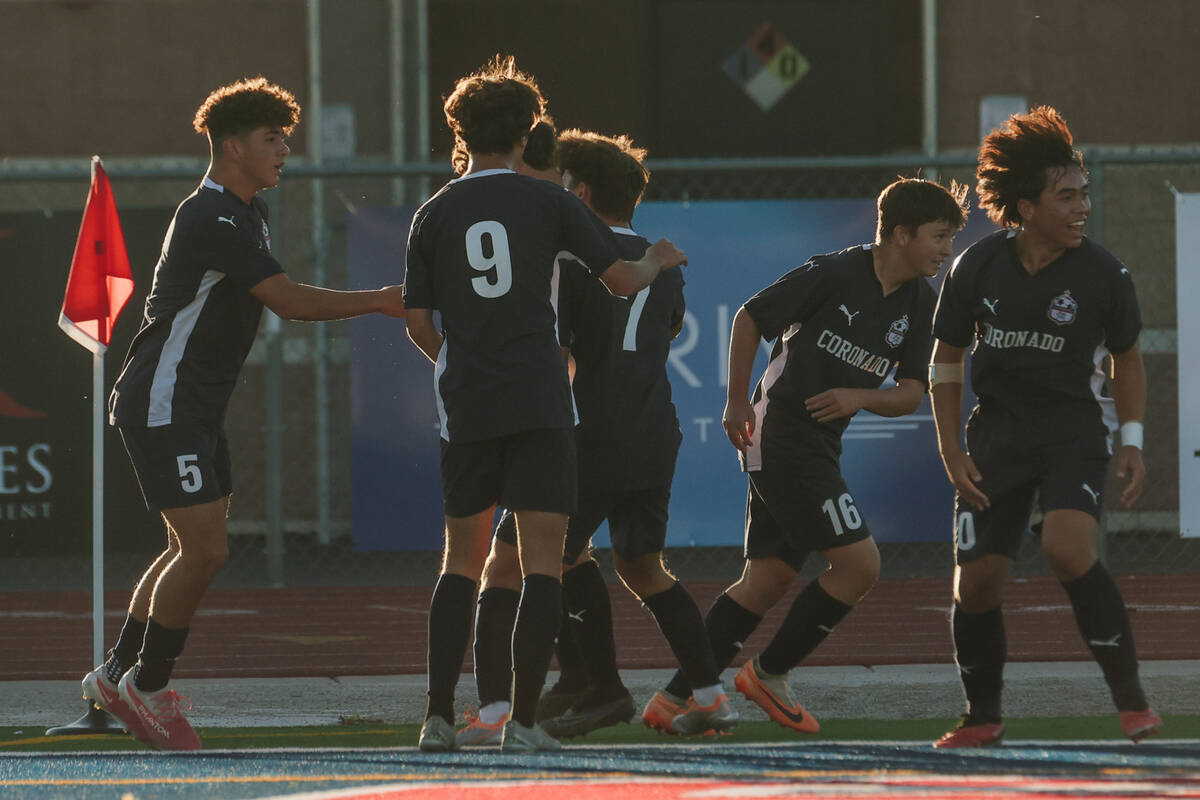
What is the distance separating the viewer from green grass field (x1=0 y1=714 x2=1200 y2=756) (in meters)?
5.93

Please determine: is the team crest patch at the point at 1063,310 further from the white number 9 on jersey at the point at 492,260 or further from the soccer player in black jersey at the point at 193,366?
the soccer player in black jersey at the point at 193,366

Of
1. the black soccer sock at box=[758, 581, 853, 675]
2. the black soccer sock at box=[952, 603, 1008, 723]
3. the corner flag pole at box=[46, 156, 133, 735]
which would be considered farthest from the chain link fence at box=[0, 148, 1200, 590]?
the black soccer sock at box=[952, 603, 1008, 723]

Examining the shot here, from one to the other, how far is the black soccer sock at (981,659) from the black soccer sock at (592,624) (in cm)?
111

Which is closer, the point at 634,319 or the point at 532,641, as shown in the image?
the point at 532,641

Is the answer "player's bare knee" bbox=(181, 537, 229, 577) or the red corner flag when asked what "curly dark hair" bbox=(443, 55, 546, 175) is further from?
the red corner flag

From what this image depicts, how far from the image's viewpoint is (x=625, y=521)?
604 cm

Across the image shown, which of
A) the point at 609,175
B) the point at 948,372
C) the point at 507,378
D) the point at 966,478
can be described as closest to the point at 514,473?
the point at 507,378

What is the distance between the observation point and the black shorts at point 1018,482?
5.51 metres

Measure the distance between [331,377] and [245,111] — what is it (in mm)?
8420

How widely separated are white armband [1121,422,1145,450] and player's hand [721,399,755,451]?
3.68 feet

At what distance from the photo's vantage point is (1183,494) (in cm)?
944

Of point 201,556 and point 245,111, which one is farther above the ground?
point 245,111

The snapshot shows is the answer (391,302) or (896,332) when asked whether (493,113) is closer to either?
(391,302)

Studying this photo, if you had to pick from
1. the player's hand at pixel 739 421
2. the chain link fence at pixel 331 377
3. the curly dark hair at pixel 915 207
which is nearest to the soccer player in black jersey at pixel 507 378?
the player's hand at pixel 739 421
